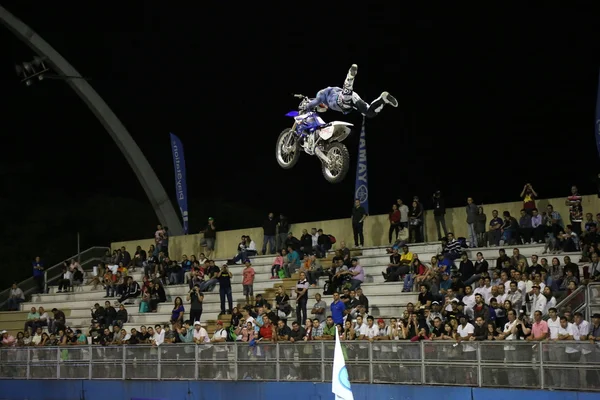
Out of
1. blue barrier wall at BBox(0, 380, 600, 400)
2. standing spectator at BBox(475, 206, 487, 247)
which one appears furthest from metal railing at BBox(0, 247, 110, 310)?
standing spectator at BBox(475, 206, 487, 247)

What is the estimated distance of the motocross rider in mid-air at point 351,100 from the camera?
18.3 m

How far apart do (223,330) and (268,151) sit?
5277 cm

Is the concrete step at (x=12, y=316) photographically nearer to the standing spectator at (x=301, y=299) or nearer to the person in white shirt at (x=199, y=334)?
the person in white shirt at (x=199, y=334)

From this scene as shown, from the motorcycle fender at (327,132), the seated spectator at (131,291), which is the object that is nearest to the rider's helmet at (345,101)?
the motorcycle fender at (327,132)

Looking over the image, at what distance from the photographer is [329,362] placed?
22328 mm

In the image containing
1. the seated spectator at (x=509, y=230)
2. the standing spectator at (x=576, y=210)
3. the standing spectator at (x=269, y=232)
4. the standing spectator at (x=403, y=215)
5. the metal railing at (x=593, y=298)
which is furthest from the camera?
the standing spectator at (x=269, y=232)

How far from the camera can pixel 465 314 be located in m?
22.4

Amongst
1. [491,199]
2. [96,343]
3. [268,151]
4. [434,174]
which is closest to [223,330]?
[96,343]

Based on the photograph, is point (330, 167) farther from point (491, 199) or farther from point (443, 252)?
point (491, 199)

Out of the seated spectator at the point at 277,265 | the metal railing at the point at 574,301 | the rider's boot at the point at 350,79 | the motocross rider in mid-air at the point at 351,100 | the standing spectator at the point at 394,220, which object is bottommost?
the metal railing at the point at 574,301

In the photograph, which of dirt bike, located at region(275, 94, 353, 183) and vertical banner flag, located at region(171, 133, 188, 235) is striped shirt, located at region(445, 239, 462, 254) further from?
vertical banner flag, located at region(171, 133, 188, 235)

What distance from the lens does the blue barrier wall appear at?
19.8 meters

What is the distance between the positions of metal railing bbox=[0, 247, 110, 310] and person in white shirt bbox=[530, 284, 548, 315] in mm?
23547

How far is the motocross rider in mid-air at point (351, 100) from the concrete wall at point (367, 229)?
10924mm
